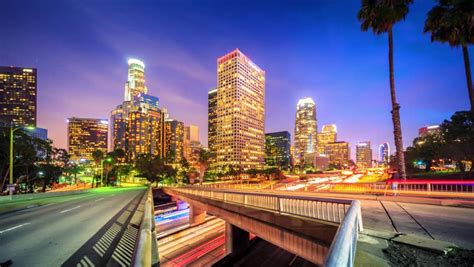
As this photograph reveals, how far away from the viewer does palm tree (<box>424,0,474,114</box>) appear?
17.3 meters

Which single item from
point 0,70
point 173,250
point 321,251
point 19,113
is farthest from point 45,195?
point 0,70

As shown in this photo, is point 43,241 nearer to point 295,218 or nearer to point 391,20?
point 295,218

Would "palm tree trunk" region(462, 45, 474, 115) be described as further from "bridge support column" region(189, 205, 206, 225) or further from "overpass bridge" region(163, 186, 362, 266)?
"bridge support column" region(189, 205, 206, 225)

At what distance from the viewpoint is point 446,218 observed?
28.2 feet

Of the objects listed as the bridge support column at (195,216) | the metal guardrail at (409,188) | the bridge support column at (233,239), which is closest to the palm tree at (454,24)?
the metal guardrail at (409,188)

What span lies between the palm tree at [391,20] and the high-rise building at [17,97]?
24867 centimetres

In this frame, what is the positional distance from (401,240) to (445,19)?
73.3 feet

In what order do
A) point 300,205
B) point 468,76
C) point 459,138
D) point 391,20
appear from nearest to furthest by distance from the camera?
point 300,205, point 468,76, point 391,20, point 459,138

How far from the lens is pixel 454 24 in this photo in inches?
709

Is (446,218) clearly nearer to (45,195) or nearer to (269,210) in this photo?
(269,210)

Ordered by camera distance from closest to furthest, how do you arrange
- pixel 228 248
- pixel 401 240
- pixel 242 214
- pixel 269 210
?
1. pixel 401 240
2. pixel 269 210
3. pixel 242 214
4. pixel 228 248

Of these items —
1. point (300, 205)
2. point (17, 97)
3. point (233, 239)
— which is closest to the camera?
point (300, 205)

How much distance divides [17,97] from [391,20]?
272 metres

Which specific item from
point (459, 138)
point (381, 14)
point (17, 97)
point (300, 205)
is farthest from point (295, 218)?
point (17, 97)
